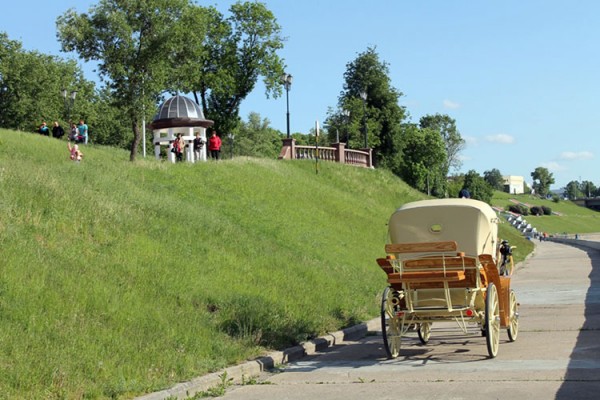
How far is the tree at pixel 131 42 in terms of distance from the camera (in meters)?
39.0

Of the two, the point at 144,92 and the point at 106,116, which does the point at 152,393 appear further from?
the point at 106,116

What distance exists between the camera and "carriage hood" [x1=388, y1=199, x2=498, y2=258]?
12805 millimetres

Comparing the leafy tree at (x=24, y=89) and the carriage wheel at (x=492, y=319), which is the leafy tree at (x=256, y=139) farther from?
the carriage wheel at (x=492, y=319)

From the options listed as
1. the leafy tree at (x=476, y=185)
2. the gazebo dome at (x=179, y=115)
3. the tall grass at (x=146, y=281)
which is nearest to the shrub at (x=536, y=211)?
the leafy tree at (x=476, y=185)

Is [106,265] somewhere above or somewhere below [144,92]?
below

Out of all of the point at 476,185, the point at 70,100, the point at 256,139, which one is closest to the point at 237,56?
the point at 70,100

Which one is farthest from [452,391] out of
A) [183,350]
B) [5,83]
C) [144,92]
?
[5,83]

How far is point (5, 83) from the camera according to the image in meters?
73.1

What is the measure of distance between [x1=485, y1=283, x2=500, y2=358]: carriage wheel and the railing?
3944 cm

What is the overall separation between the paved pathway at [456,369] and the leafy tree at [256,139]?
9578 centimetres

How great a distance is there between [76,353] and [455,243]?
214 inches

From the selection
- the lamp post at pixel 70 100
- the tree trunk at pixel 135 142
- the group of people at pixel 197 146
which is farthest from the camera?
the lamp post at pixel 70 100

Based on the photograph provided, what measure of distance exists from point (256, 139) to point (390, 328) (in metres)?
113

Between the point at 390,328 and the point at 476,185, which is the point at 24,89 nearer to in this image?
the point at 390,328
